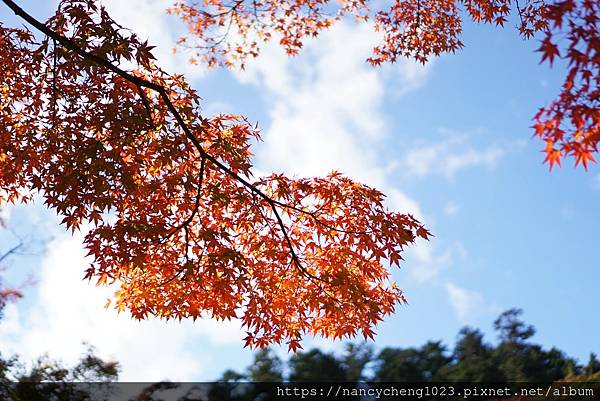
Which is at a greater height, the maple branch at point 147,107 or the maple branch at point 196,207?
the maple branch at point 147,107

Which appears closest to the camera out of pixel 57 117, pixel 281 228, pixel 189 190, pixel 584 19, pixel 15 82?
pixel 584 19

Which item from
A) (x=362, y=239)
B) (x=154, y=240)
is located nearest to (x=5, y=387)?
(x=154, y=240)

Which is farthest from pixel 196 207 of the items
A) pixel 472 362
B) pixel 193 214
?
pixel 472 362

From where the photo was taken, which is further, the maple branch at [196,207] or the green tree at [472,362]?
the green tree at [472,362]

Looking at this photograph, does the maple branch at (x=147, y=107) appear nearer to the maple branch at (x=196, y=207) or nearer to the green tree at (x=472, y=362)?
the maple branch at (x=196, y=207)

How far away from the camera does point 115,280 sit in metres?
6.32

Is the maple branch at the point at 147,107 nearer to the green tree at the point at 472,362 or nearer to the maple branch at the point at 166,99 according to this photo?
the maple branch at the point at 166,99

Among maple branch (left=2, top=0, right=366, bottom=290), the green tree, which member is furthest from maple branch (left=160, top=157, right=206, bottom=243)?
the green tree

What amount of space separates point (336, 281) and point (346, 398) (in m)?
9.36

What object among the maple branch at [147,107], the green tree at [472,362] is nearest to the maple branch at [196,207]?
the maple branch at [147,107]

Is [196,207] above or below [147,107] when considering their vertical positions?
below

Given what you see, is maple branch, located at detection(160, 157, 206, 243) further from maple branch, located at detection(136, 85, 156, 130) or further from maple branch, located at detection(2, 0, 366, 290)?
maple branch, located at detection(136, 85, 156, 130)

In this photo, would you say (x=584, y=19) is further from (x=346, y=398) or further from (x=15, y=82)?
(x=346, y=398)

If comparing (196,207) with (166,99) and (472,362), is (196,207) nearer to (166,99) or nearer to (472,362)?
(166,99)
